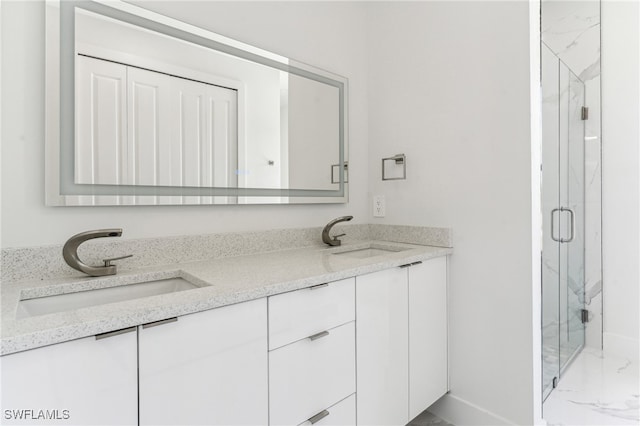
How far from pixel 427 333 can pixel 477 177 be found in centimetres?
77

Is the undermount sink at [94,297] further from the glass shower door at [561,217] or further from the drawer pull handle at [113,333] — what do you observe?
the glass shower door at [561,217]

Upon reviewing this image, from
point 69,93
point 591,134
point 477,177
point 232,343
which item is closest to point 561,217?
point 477,177

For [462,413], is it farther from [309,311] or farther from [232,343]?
[232,343]

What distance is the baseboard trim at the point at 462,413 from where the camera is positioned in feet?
4.89

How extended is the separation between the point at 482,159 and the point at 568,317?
1289mm

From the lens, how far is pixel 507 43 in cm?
144

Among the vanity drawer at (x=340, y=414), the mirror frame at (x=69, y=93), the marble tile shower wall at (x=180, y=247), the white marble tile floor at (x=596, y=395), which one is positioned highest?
the mirror frame at (x=69, y=93)

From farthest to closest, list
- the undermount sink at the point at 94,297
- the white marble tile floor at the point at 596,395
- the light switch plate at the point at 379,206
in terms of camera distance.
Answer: the light switch plate at the point at 379,206, the white marble tile floor at the point at 596,395, the undermount sink at the point at 94,297

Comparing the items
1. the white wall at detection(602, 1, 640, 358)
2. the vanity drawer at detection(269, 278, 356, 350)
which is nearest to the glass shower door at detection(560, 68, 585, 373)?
the white wall at detection(602, 1, 640, 358)

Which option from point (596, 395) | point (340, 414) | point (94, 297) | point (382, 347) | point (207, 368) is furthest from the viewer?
point (596, 395)

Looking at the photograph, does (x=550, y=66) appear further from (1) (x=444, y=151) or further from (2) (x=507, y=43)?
(1) (x=444, y=151)

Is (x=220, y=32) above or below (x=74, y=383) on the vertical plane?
above

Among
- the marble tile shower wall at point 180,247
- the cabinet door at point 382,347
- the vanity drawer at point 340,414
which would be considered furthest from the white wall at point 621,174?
Result: the vanity drawer at point 340,414

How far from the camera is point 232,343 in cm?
87
